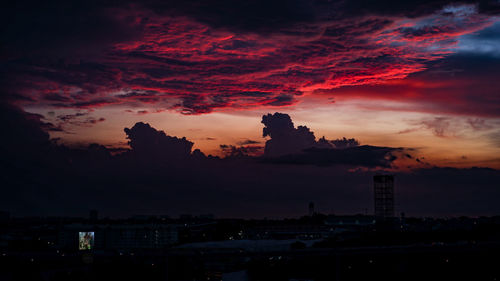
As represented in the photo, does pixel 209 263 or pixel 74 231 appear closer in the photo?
pixel 209 263

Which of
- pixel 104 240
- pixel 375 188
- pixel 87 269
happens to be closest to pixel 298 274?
pixel 87 269

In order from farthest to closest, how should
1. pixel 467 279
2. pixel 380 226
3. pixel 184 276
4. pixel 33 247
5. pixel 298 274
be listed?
1. pixel 33 247
2. pixel 380 226
3. pixel 184 276
4. pixel 298 274
5. pixel 467 279

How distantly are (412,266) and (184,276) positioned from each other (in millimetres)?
30245

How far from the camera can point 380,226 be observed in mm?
120812

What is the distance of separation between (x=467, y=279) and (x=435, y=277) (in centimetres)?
376

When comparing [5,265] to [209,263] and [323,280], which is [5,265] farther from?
[323,280]

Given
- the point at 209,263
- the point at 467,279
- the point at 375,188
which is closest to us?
the point at 467,279

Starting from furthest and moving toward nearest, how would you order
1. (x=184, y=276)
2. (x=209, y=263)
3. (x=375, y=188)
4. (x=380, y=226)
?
(x=380, y=226) < (x=375, y=188) < (x=209, y=263) < (x=184, y=276)

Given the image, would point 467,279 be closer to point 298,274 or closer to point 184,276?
point 298,274

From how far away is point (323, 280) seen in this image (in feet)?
218

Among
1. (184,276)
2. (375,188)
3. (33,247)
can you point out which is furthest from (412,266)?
(33,247)

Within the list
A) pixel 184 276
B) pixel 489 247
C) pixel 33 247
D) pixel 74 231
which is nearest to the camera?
pixel 184 276

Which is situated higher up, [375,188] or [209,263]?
[375,188]

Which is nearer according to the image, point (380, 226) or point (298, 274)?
Result: point (298, 274)
